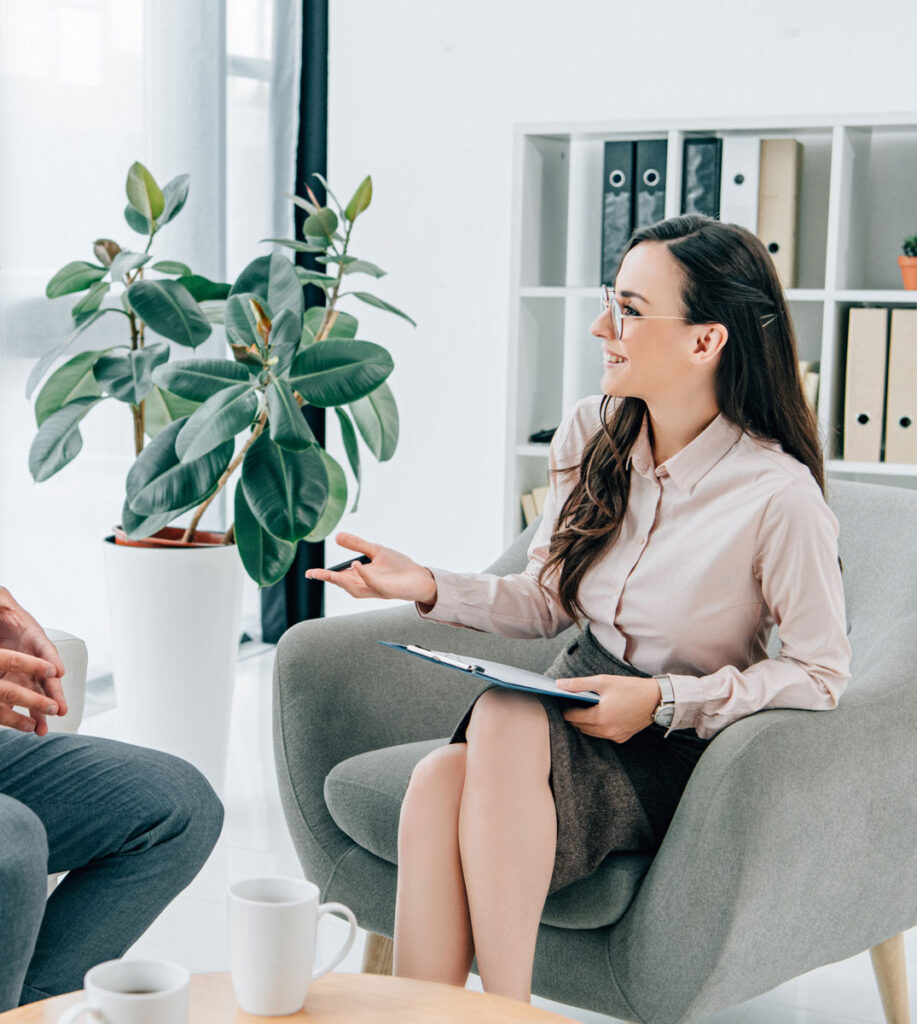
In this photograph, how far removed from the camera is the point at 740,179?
310 cm

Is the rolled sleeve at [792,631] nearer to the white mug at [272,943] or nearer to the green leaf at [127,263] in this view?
the white mug at [272,943]

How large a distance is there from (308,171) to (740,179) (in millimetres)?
1496

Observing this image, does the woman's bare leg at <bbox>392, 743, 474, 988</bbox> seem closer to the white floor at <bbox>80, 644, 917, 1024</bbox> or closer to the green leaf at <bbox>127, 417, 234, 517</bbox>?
the white floor at <bbox>80, 644, 917, 1024</bbox>

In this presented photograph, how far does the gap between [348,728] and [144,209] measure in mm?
1285

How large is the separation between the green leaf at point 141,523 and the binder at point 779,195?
1.59 meters

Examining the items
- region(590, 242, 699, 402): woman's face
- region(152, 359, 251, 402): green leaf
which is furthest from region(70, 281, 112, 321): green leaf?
region(590, 242, 699, 402): woman's face

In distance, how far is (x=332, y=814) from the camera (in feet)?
5.75

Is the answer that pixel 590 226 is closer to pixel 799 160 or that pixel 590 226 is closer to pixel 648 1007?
pixel 799 160

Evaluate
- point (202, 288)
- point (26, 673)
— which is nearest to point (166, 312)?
point (202, 288)

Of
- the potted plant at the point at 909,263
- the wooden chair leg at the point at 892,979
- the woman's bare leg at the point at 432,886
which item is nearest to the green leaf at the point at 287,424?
the woman's bare leg at the point at 432,886

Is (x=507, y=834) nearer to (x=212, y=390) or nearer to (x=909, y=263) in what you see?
(x=212, y=390)

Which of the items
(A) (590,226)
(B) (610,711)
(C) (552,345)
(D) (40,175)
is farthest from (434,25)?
(B) (610,711)

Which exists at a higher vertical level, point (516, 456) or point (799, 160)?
point (799, 160)

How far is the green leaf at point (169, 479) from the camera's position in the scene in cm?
231
